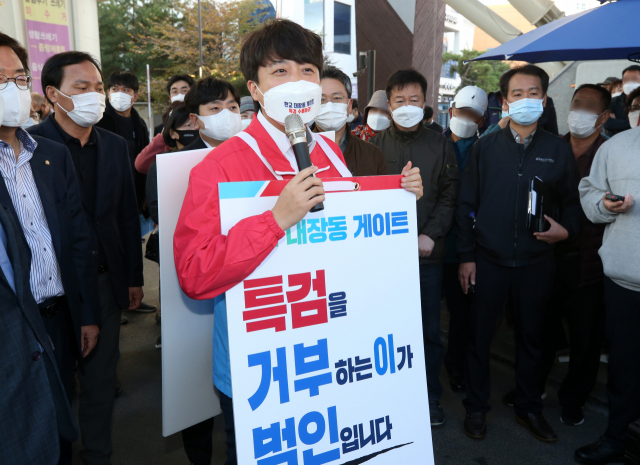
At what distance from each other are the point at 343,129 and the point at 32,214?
1.88 meters

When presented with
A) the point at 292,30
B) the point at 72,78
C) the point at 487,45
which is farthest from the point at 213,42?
the point at 487,45

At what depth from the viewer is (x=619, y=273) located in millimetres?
2777

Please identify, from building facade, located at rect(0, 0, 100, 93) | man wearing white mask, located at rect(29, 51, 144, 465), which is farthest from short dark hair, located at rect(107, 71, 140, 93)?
building facade, located at rect(0, 0, 100, 93)

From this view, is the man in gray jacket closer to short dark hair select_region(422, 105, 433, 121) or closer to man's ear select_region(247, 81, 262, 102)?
man's ear select_region(247, 81, 262, 102)

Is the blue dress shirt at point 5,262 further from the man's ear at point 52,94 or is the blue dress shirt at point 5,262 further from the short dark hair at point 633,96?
the short dark hair at point 633,96

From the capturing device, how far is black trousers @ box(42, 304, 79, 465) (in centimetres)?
239

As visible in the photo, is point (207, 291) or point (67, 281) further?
point (67, 281)

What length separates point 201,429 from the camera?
2.59 meters

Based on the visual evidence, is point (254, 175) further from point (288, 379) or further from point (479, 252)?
point (479, 252)

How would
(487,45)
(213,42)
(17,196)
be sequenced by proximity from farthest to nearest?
1. (487,45)
2. (213,42)
3. (17,196)

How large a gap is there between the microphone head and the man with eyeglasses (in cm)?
126

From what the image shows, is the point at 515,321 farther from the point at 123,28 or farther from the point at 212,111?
the point at 123,28

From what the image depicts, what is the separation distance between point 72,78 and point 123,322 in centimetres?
316

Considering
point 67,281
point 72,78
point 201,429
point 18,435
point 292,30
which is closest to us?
point 18,435
